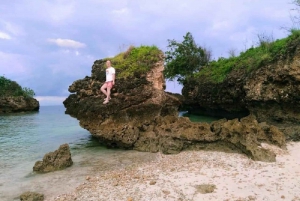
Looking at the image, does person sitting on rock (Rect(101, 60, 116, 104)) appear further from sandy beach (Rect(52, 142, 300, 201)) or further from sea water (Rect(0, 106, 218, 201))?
sandy beach (Rect(52, 142, 300, 201))

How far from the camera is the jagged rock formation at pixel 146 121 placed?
44.1 feet

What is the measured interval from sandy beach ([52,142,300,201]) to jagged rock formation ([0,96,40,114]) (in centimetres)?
4813

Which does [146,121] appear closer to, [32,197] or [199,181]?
[199,181]

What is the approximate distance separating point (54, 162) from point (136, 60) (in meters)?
7.93

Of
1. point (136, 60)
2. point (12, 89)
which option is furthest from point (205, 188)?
point (12, 89)

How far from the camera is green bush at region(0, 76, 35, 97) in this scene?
183ft

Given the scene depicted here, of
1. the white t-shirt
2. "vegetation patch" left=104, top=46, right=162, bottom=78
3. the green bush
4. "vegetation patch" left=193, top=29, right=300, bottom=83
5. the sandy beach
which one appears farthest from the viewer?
the green bush

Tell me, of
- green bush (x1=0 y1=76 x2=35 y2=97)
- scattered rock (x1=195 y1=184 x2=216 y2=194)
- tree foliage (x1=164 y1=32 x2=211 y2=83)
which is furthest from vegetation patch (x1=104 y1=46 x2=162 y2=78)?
green bush (x1=0 y1=76 x2=35 y2=97)

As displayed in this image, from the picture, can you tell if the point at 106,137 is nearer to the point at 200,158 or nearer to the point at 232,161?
the point at 200,158

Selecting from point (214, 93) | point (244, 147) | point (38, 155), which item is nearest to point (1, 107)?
point (214, 93)

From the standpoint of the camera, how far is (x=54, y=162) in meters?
11.9

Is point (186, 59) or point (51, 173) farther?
point (186, 59)

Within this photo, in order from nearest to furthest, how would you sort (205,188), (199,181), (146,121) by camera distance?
(205,188) → (199,181) → (146,121)

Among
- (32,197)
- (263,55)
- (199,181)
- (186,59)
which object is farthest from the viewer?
(186,59)
